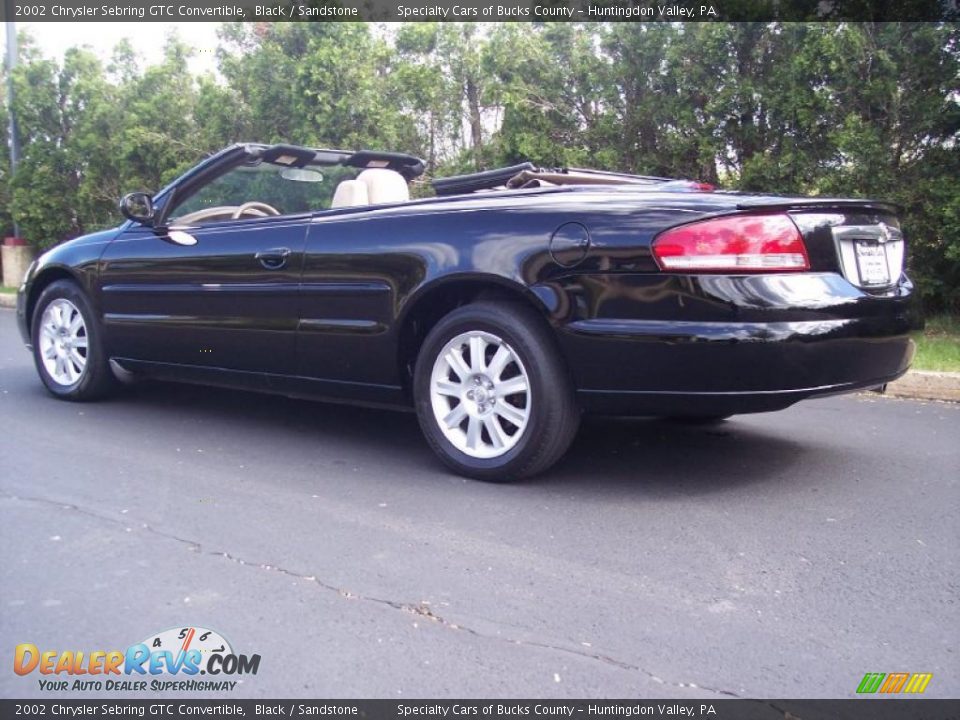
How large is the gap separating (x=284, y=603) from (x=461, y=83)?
10139 millimetres

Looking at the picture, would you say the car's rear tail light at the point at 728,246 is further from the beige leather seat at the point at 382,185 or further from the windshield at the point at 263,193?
the windshield at the point at 263,193

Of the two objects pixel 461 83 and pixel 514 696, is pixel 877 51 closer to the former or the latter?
pixel 461 83

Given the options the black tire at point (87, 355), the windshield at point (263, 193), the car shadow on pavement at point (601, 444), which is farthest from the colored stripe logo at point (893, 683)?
the black tire at point (87, 355)

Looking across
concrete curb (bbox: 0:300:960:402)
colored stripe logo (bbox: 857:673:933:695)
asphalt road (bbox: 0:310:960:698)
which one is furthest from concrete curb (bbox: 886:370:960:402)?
colored stripe logo (bbox: 857:673:933:695)

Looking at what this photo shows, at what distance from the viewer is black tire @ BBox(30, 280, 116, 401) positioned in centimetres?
592

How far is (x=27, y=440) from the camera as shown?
5109 mm

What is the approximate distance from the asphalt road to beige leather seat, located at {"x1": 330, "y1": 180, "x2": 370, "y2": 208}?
134 cm

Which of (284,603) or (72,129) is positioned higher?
(72,129)

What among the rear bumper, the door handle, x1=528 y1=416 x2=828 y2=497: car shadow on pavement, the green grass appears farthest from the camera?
the green grass

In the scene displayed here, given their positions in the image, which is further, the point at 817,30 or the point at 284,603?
the point at 817,30

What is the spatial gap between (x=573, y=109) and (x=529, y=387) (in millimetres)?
7230

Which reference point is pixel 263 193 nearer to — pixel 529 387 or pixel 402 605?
pixel 529 387

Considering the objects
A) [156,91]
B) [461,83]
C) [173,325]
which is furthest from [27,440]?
[156,91]

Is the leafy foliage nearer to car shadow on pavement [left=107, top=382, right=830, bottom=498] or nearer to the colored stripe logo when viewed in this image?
car shadow on pavement [left=107, top=382, right=830, bottom=498]
